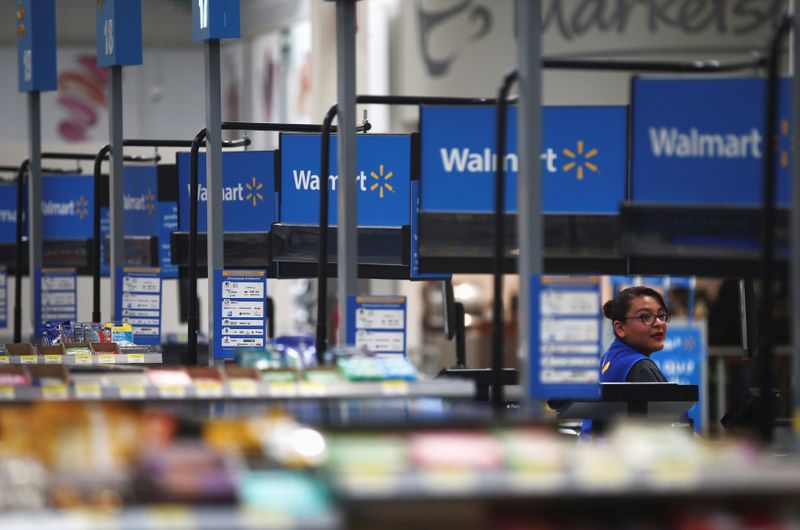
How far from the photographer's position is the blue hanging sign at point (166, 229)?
12.8 m

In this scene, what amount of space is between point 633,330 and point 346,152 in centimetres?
237

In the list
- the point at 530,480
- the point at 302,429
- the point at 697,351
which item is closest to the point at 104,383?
the point at 302,429

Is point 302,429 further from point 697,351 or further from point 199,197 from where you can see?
point 697,351

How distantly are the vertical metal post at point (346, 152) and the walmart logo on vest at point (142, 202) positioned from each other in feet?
21.0

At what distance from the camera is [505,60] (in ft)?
56.4

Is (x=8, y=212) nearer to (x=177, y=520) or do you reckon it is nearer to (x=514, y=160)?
(x=514, y=160)

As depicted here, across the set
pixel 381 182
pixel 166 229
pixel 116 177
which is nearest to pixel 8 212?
pixel 166 229

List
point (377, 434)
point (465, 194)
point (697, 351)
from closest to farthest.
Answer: point (377, 434)
point (465, 194)
point (697, 351)

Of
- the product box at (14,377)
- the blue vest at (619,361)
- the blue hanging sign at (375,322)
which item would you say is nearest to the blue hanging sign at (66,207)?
the blue vest at (619,361)

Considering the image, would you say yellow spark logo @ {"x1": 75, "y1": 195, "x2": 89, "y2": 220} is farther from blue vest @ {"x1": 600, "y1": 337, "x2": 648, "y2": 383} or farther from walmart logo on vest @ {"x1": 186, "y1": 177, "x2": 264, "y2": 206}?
blue vest @ {"x1": 600, "y1": 337, "x2": 648, "y2": 383}

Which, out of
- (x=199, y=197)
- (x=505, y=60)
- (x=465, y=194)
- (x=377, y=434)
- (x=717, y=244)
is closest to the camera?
(x=377, y=434)

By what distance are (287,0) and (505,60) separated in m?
5.52

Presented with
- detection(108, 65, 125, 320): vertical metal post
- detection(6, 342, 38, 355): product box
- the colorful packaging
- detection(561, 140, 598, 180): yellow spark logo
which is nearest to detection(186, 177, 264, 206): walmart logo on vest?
detection(108, 65, 125, 320): vertical metal post

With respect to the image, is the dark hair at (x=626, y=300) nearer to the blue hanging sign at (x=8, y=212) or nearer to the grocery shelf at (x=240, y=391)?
the grocery shelf at (x=240, y=391)
